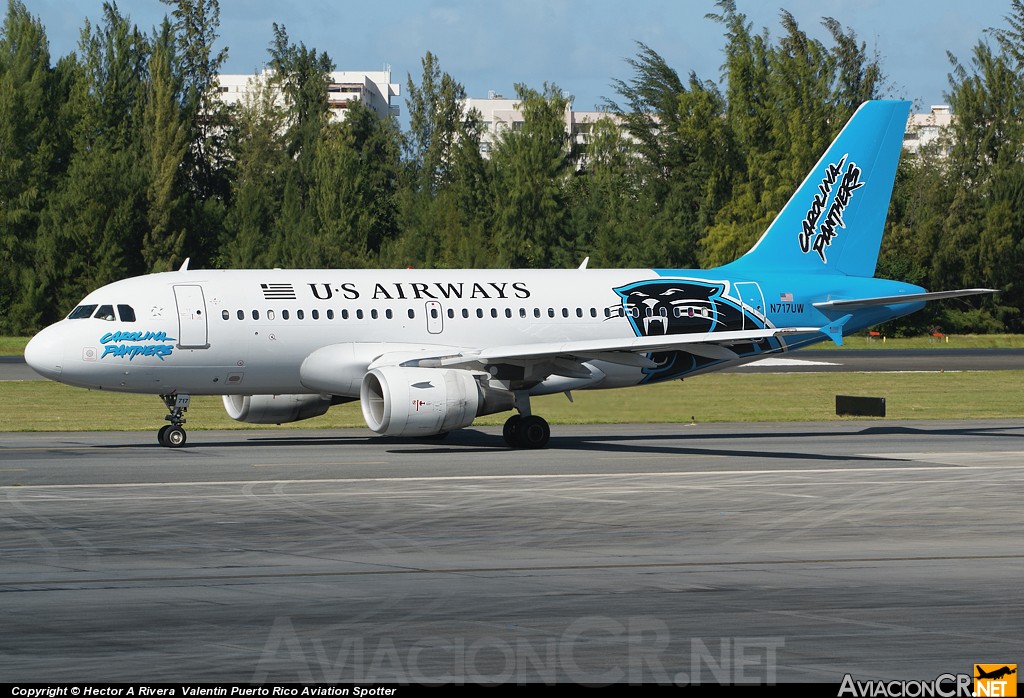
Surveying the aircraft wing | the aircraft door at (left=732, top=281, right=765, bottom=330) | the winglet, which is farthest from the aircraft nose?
the winglet

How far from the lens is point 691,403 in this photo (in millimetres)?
40656

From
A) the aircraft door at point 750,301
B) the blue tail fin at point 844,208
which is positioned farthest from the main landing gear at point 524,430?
the blue tail fin at point 844,208

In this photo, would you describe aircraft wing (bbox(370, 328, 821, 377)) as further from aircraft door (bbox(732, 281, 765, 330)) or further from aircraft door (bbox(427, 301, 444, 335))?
aircraft door (bbox(732, 281, 765, 330))

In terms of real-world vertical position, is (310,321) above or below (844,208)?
below

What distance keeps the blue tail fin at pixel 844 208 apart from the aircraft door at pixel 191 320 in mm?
14341

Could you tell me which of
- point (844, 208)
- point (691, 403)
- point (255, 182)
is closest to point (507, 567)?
point (844, 208)

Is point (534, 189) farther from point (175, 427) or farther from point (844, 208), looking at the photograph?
point (175, 427)

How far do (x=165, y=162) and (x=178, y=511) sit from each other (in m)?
75.3

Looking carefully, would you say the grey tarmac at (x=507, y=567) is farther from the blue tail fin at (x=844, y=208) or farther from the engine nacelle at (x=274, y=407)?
the blue tail fin at (x=844, y=208)

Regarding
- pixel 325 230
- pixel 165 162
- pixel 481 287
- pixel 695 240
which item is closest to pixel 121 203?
pixel 165 162

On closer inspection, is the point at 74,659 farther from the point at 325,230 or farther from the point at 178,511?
the point at 325,230

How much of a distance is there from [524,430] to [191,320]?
7927 millimetres

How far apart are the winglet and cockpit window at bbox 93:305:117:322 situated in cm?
1712

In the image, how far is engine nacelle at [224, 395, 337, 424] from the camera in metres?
33.0
